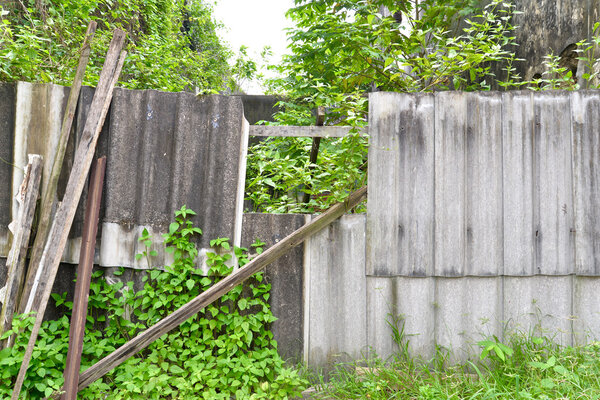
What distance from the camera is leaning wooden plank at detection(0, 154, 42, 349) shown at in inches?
104

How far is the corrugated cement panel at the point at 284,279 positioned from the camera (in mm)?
2926

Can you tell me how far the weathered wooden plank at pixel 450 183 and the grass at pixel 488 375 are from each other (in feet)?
1.93

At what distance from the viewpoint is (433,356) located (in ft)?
9.52

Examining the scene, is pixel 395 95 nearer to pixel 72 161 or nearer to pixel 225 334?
pixel 225 334

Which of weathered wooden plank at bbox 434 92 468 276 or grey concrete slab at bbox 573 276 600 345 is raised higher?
weathered wooden plank at bbox 434 92 468 276

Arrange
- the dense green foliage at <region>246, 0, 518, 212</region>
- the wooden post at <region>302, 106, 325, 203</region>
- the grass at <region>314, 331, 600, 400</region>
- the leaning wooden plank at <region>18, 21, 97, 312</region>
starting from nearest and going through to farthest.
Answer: the grass at <region>314, 331, 600, 400</region> < the leaning wooden plank at <region>18, 21, 97, 312</region> < the wooden post at <region>302, 106, 325, 203</region> < the dense green foliage at <region>246, 0, 518, 212</region>

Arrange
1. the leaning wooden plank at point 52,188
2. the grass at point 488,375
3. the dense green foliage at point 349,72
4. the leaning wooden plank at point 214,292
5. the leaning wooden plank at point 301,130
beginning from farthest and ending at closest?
the dense green foliage at point 349,72, the leaning wooden plank at point 301,130, the leaning wooden plank at point 52,188, the leaning wooden plank at point 214,292, the grass at point 488,375

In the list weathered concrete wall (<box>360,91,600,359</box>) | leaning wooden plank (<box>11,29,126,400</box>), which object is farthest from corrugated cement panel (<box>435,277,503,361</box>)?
leaning wooden plank (<box>11,29,126,400</box>)

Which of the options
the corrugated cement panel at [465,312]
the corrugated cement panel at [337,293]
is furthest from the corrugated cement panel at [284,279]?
the corrugated cement panel at [465,312]

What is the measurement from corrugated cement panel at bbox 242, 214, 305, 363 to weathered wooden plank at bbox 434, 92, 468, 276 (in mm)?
968

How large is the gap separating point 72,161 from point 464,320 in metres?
2.95

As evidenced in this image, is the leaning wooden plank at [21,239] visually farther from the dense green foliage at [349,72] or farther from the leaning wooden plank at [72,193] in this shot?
the dense green foliage at [349,72]

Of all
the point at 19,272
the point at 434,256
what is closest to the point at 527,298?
the point at 434,256

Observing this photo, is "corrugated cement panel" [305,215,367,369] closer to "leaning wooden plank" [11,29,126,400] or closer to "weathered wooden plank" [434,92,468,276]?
"weathered wooden plank" [434,92,468,276]
